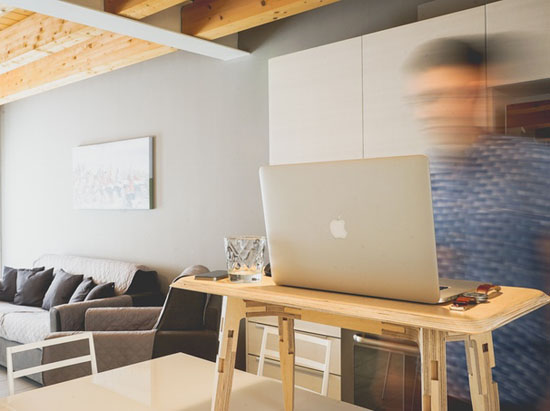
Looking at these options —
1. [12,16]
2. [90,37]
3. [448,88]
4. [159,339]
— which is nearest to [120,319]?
[159,339]

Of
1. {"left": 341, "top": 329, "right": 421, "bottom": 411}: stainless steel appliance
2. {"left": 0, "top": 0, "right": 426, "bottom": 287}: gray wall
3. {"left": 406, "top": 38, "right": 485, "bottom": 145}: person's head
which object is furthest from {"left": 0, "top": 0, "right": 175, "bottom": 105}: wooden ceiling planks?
{"left": 341, "top": 329, "right": 421, "bottom": 411}: stainless steel appliance

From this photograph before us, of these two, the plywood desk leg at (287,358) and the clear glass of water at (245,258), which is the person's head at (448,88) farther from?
the clear glass of water at (245,258)

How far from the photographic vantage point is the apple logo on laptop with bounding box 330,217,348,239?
1161 millimetres

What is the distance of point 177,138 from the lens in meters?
4.27

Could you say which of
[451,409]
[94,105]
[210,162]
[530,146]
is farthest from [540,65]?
[94,105]

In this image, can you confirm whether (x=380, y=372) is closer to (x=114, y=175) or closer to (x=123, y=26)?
(x=123, y=26)

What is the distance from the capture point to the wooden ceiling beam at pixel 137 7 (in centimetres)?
289

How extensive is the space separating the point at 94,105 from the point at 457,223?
398cm

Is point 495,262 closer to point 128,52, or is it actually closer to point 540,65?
point 540,65

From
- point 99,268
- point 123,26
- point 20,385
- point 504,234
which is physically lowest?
point 20,385

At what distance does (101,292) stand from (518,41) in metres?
3.41

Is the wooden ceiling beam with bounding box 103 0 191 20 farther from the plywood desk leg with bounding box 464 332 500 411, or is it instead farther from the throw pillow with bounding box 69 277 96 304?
the plywood desk leg with bounding box 464 332 500 411

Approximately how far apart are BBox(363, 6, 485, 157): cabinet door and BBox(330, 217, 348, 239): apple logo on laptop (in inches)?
54.8

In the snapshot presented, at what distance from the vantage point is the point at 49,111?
577 centimetres
